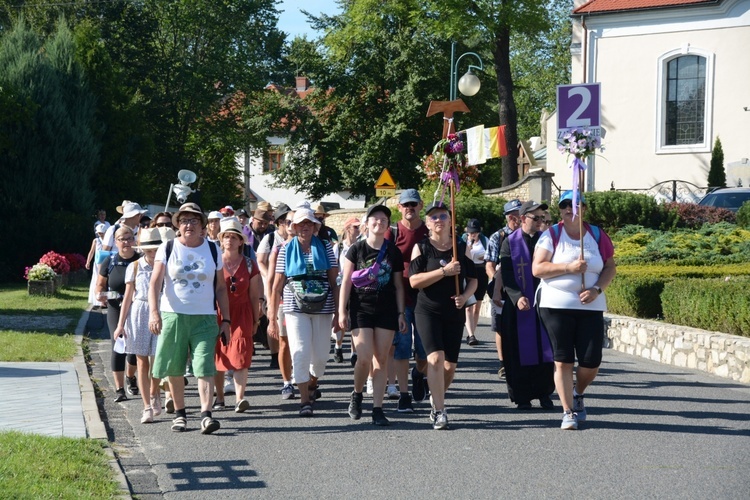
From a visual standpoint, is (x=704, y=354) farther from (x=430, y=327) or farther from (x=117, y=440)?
(x=117, y=440)

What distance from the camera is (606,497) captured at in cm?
643

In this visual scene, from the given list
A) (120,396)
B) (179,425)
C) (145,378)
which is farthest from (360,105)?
(179,425)

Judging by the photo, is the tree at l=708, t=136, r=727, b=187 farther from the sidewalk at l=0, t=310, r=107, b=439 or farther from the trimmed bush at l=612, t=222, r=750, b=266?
the sidewalk at l=0, t=310, r=107, b=439

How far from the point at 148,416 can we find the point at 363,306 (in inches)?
80.8

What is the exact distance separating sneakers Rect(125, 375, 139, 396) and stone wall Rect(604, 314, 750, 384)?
6.30 m

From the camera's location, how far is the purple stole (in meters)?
9.81

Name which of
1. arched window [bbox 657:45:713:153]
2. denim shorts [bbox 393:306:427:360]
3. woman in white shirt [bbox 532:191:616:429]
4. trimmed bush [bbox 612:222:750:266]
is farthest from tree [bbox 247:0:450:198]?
woman in white shirt [bbox 532:191:616:429]

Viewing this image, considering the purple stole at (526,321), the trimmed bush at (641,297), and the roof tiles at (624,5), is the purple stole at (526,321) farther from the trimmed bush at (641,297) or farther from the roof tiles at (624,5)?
the roof tiles at (624,5)

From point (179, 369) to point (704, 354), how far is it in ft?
21.5

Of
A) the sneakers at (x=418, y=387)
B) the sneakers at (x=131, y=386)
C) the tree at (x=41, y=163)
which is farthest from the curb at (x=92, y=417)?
the tree at (x=41, y=163)

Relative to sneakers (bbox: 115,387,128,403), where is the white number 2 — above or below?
above

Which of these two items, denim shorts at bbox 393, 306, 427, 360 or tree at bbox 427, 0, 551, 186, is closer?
denim shorts at bbox 393, 306, 427, 360

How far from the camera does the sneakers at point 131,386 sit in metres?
10.8

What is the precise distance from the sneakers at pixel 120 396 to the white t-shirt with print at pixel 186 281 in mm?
1980
